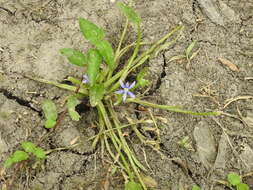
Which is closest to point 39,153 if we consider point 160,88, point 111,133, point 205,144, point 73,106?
point 73,106

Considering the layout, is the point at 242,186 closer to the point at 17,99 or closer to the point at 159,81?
the point at 159,81

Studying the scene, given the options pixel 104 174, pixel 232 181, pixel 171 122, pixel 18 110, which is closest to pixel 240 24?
pixel 171 122

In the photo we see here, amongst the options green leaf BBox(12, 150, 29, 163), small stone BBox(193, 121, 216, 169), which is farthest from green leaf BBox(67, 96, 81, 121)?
small stone BBox(193, 121, 216, 169)

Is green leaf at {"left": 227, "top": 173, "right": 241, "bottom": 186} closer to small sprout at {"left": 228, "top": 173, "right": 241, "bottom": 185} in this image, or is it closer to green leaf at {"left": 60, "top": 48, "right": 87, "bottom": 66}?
small sprout at {"left": 228, "top": 173, "right": 241, "bottom": 185}

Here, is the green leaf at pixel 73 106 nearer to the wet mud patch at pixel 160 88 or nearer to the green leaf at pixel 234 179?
the wet mud patch at pixel 160 88

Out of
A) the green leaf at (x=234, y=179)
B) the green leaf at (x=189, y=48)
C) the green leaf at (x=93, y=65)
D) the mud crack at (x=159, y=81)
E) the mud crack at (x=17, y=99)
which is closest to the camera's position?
the green leaf at (x=93, y=65)

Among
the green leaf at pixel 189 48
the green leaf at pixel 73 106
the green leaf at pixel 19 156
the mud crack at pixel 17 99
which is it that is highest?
the green leaf at pixel 189 48

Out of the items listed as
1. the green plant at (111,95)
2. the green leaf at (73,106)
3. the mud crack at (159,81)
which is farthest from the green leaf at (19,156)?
the mud crack at (159,81)
